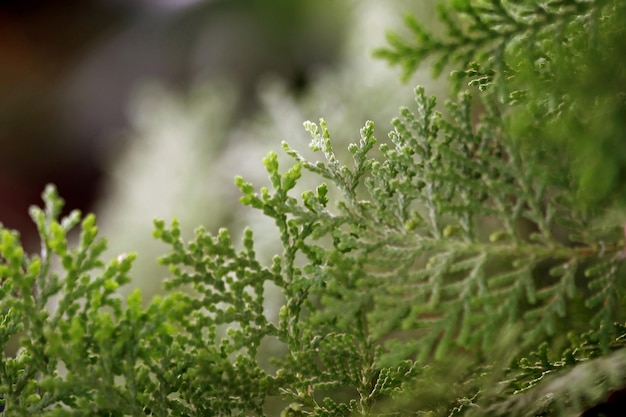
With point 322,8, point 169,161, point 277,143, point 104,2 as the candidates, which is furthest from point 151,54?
point 277,143

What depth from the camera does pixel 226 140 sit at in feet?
5.50

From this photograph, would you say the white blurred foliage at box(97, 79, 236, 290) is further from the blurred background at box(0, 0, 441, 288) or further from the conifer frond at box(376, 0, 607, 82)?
the conifer frond at box(376, 0, 607, 82)

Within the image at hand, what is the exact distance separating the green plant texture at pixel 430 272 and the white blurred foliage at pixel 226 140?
0.66 meters

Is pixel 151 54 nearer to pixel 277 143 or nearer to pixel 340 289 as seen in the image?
pixel 277 143

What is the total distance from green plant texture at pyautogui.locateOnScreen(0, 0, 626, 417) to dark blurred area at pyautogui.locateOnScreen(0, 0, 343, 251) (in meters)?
1.87

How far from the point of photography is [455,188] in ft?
1.53

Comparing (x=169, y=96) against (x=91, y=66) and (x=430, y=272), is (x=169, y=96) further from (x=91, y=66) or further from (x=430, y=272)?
(x=430, y=272)

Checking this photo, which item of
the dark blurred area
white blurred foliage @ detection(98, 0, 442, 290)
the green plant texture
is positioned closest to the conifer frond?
the green plant texture

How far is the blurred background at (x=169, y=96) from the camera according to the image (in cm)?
137

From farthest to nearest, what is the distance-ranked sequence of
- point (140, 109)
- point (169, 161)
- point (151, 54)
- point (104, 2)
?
point (104, 2)
point (151, 54)
point (140, 109)
point (169, 161)

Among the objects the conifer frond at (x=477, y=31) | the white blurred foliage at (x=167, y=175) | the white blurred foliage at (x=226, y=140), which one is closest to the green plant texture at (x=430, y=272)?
the conifer frond at (x=477, y=31)

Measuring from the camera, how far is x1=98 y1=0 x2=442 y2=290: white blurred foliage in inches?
49.1

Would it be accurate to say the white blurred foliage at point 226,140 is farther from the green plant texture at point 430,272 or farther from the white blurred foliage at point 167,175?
the green plant texture at point 430,272

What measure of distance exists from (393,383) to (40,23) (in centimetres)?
324
